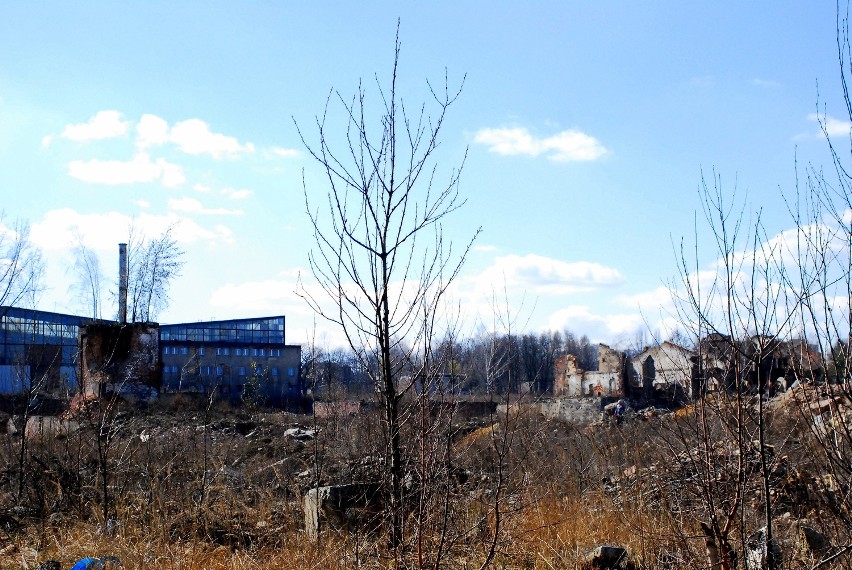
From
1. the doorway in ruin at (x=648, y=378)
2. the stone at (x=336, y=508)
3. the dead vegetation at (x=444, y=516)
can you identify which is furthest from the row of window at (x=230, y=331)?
the stone at (x=336, y=508)

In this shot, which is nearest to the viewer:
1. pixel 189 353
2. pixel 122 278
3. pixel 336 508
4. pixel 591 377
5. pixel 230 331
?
pixel 336 508

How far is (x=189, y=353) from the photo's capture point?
118 feet

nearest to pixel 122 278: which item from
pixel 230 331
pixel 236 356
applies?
pixel 236 356

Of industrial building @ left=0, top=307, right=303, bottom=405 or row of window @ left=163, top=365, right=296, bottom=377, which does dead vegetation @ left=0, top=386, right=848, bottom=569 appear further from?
row of window @ left=163, top=365, right=296, bottom=377

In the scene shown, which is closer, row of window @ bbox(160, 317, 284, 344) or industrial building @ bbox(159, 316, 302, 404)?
industrial building @ bbox(159, 316, 302, 404)

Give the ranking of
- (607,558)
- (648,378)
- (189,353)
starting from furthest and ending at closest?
(189,353) → (648,378) → (607,558)

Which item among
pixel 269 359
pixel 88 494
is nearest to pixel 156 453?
pixel 88 494

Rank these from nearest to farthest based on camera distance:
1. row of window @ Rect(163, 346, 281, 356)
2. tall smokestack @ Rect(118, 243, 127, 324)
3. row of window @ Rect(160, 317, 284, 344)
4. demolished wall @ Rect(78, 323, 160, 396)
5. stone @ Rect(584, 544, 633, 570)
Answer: stone @ Rect(584, 544, 633, 570)
demolished wall @ Rect(78, 323, 160, 396)
tall smokestack @ Rect(118, 243, 127, 324)
row of window @ Rect(163, 346, 281, 356)
row of window @ Rect(160, 317, 284, 344)

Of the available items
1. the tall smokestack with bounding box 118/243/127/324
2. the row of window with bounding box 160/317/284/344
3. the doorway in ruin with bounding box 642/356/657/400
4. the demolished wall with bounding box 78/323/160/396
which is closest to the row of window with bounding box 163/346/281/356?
the row of window with bounding box 160/317/284/344

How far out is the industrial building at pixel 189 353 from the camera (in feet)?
84.5

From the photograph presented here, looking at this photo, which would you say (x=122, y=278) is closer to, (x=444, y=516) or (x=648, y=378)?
(x=648, y=378)

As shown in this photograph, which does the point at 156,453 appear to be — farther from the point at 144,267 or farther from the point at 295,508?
the point at 144,267

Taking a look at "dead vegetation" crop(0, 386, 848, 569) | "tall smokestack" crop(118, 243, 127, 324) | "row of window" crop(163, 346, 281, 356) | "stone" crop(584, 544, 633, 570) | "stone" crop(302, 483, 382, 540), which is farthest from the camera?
"row of window" crop(163, 346, 281, 356)

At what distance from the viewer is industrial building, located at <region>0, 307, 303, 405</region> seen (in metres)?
25.8
